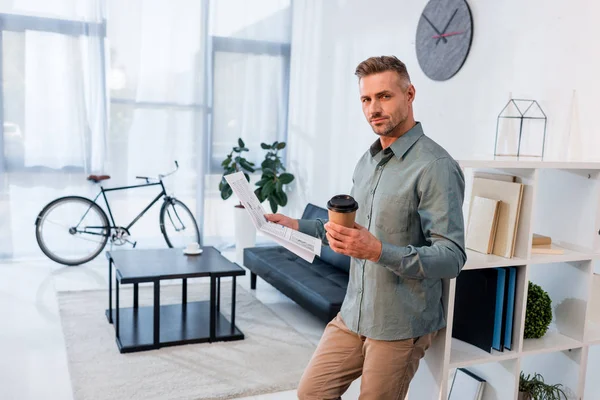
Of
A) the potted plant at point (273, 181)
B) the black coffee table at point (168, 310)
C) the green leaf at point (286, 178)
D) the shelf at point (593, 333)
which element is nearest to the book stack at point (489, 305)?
the shelf at point (593, 333)

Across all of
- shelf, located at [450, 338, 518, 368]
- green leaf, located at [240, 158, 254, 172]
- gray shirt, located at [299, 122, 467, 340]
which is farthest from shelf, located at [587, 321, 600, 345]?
green leaf, located at [240, 158, 254, 172]

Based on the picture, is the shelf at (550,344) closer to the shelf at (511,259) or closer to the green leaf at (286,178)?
the shelf at (511,259)

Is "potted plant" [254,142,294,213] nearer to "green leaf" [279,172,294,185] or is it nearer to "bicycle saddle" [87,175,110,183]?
"green leaf" [279,172,294,185]

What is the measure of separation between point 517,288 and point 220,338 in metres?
1.99

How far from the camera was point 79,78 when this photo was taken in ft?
18.3

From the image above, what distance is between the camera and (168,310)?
13.5 ft

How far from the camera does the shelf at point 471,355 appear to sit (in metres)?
2.11

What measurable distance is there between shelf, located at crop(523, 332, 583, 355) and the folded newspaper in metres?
1.01

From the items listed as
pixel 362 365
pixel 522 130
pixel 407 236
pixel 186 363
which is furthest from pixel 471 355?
pixel 186 363

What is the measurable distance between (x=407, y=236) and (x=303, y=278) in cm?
226

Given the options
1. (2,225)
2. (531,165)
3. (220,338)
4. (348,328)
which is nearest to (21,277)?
(2,225)

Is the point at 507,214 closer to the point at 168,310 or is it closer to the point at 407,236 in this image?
the point at 407,236

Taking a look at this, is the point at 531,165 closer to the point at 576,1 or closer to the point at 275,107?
the point at 576,1

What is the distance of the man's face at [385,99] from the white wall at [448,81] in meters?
1.36
